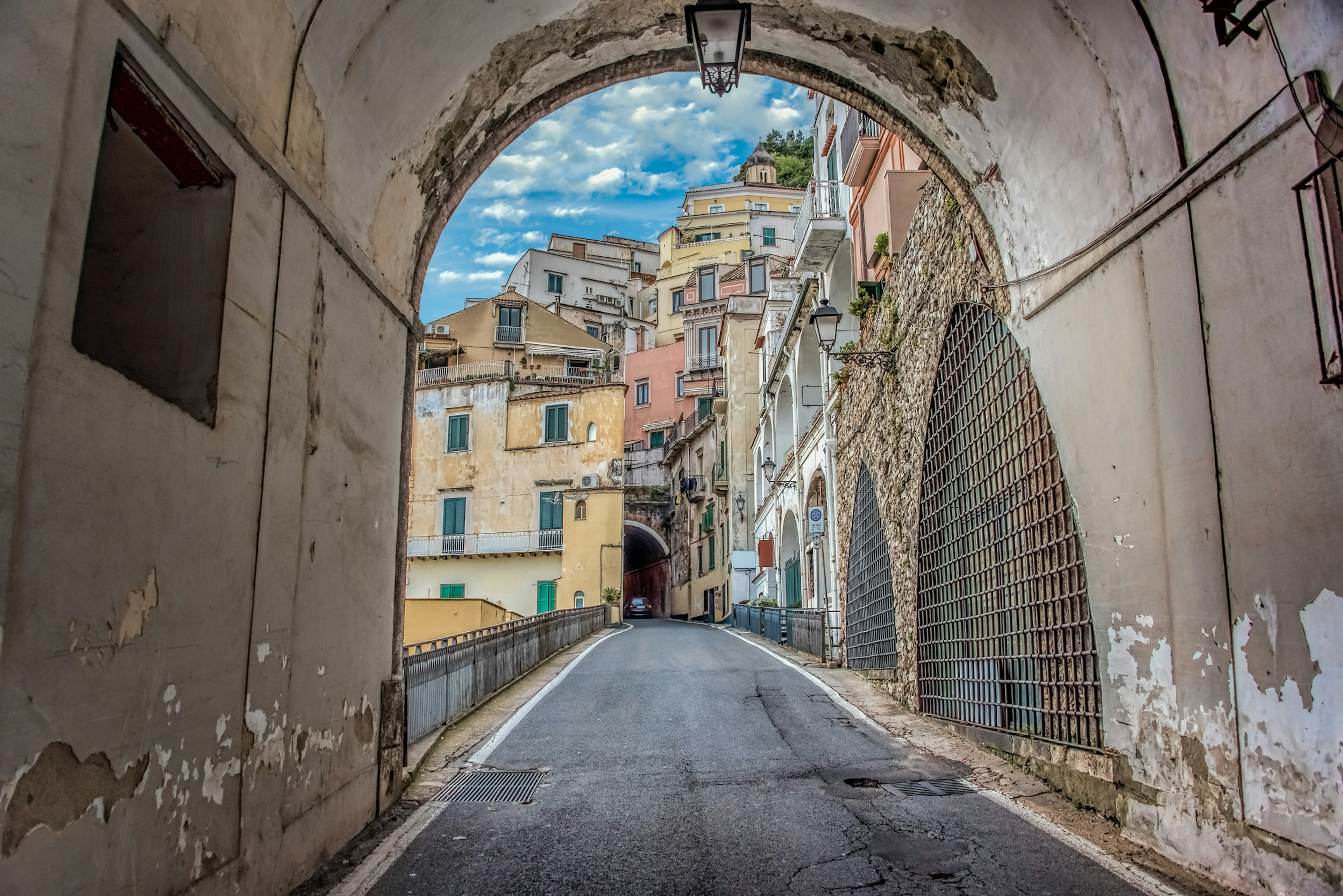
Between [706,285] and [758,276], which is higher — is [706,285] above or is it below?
above

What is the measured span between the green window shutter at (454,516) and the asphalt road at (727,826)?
114 ft

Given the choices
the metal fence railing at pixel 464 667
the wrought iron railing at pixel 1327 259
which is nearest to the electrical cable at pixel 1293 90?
the wrought iron railing at pixel 1327 259

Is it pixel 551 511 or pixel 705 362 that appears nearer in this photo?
pixel 551 511

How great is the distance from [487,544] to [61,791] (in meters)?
40.9

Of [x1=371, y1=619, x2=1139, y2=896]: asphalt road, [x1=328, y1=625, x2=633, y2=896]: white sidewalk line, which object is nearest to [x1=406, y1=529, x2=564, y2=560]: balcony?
[x1=371, y1=619, x2=1139, y2=896]: asphalt road

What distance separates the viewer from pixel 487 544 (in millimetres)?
43219

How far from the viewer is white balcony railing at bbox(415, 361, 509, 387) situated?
149ft

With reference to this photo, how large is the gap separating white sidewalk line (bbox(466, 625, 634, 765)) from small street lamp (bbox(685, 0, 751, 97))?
19.3 ft

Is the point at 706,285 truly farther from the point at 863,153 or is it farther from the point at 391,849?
the point at 391,849

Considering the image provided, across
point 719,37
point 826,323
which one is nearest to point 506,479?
point 826,323

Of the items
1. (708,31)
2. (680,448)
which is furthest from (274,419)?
(680,448)

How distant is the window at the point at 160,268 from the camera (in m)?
4.05

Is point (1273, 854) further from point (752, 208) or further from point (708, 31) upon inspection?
point (752, 208)

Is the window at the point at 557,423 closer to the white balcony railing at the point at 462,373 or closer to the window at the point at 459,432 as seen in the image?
the white balcony railing at the point at 462,373
